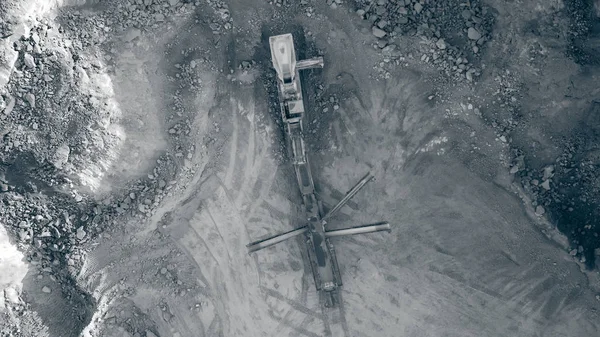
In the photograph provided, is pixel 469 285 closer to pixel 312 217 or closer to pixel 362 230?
pixel 362 230

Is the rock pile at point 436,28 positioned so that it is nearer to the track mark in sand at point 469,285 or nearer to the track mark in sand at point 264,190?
the track mark in sand at point 264,190

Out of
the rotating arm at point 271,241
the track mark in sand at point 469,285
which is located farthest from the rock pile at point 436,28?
the rotating arm at point 271,241

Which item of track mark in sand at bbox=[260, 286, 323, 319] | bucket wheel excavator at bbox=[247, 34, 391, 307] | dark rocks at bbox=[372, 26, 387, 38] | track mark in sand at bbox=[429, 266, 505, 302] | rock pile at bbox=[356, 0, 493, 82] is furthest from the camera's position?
track mark in sand at bbox=[260, 286, 323, 319]

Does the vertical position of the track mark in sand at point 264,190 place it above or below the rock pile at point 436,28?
below

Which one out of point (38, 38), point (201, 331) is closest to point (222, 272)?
point (201, 331)

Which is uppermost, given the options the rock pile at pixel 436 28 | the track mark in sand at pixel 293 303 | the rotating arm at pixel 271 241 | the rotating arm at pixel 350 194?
the rock pile at pixel 436 28

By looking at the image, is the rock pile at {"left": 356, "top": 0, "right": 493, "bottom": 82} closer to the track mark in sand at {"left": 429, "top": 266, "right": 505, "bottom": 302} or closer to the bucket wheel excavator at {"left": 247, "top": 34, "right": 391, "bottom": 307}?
the bucket wheel excavator at {"left": 247, "top": 34, "right": 391, "bottom": 307}

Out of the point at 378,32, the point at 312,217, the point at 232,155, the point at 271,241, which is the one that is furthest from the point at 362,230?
the point at 378,32

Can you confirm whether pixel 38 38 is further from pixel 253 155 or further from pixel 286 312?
pixel 286 312

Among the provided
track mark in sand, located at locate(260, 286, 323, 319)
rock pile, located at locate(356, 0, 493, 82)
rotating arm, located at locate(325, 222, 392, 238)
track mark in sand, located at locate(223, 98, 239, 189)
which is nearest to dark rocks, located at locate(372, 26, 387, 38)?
rock pile, located at locate(356, 0, 493, 82)
